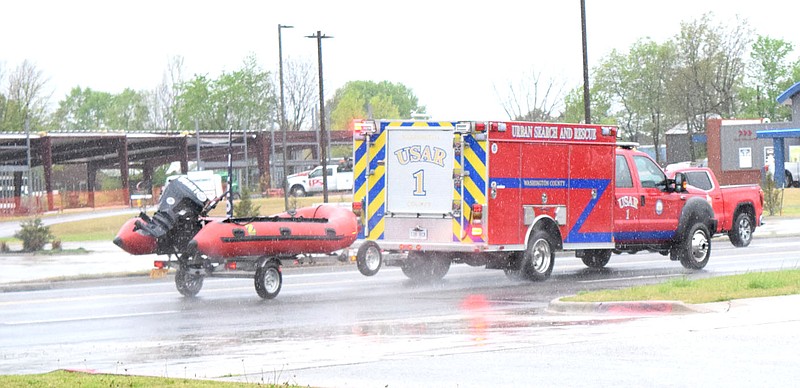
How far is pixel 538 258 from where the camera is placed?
20297mm

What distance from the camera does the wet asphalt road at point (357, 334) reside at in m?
10.4

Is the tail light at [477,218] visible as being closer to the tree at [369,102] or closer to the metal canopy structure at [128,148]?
the metal canopy structure at [128,148]

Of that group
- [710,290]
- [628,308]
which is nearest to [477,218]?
[710,290]

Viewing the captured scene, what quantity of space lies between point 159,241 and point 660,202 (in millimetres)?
8968

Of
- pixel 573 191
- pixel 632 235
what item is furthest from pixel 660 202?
pixel 573 191

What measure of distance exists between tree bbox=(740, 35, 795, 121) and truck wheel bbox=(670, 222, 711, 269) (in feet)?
272

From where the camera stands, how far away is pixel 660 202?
72.9ft

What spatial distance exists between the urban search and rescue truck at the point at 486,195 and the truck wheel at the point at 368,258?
0.02m

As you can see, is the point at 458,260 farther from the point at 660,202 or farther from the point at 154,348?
the point at 154,348

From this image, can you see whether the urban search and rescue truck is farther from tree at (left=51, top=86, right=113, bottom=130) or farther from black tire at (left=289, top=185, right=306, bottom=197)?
tree at (left=51, top=86, right=113, bottom=130)

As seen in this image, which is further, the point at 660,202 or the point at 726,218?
the point at 726,218

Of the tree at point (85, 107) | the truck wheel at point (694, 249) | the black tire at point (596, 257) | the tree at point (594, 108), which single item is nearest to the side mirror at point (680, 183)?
the truck wheel at point (694, 249)

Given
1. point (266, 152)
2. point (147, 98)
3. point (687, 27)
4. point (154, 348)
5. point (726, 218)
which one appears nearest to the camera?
point (154, 348)

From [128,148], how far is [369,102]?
34.2m
